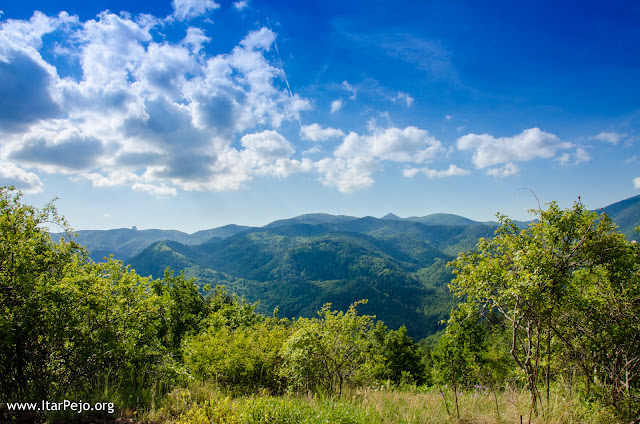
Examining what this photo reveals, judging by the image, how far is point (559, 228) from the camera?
4852 mm

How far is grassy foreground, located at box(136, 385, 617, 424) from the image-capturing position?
4.73 metres

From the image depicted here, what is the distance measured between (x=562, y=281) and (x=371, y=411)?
399 cm

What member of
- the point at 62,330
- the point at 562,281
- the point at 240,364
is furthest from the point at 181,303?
the point at 562,281

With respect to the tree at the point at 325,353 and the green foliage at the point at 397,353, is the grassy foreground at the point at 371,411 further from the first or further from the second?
the green foliage at the point at 397,353

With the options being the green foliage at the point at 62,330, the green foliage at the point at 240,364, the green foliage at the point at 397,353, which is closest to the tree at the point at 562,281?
the green foliage at the point at 240,364

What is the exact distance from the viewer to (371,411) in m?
5.50

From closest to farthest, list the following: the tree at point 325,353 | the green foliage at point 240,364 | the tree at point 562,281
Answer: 1. the tree at point 562,281
2. the tree at point 325,353
3. the green foliage at point 240,364

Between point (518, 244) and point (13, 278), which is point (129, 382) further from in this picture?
point (518, 244)

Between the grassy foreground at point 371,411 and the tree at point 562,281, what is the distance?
0.52 meters

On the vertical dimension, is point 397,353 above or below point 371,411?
below

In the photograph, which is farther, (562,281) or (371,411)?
(371,411)

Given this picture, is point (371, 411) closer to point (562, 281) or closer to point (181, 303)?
point (562, 281)

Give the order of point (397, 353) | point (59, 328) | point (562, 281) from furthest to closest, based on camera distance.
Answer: point (397, 353) < point (59, 328) < point (562, 281)

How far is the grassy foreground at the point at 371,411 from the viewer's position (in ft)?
15.5
